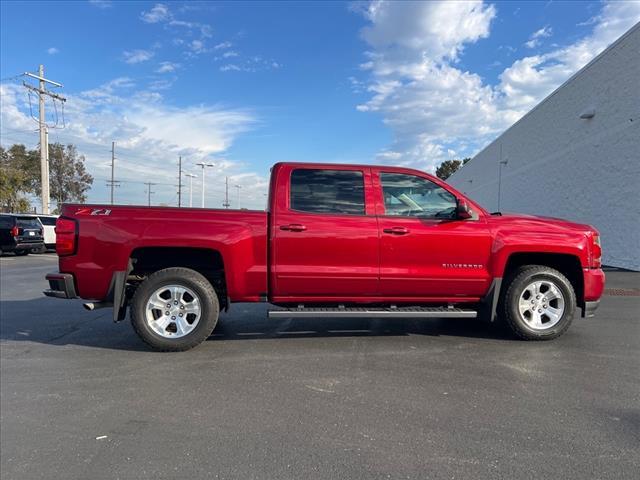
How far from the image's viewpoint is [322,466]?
2.72 m

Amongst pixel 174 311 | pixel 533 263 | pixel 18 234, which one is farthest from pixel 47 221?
pixel 533 263

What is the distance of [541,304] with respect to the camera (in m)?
5.30

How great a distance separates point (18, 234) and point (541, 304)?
64.9ft

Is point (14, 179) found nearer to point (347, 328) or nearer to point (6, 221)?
point (6, 221)

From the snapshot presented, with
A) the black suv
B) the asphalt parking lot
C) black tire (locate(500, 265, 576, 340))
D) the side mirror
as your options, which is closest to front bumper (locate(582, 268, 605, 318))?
black tire (locate(500, 265, 576, 340))

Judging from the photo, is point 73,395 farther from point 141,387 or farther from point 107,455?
point 107,455

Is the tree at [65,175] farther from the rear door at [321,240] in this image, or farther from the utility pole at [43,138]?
the rear door at [321,240]

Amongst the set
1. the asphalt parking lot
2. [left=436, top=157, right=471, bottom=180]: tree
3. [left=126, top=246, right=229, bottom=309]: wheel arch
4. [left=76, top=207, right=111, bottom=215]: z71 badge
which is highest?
[left=436, top=157, right=471, bottom=180]: tree

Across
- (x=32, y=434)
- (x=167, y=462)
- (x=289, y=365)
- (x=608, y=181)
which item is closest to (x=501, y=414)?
(x=289, y=365)

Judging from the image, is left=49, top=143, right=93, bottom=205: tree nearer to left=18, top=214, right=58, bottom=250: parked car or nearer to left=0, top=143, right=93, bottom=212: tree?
left=0, top=143, right=93, bottom=212: tree

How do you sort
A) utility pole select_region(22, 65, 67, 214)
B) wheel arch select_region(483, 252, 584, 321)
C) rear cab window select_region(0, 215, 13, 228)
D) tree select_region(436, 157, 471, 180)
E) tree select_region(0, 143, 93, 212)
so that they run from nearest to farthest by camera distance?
wheel arch select_region(483, 252, 584, 321)
rear cab window select_region(0, 215, 13, 228)
utility pole select_region(22, 65, 67, 214)
tree select_region(0, 143, 93, 212)
tree select_region(436, 157, 471, 180)

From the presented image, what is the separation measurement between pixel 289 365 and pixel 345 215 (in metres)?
1.74

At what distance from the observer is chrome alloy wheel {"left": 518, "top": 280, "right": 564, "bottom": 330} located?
5.28 meters

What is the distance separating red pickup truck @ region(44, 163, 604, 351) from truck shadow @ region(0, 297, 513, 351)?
1.89 feet
